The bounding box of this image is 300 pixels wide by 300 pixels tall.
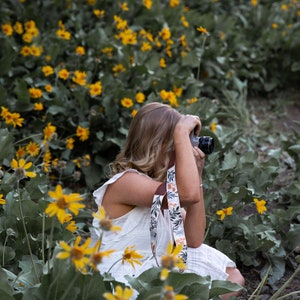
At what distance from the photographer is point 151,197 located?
277 cm

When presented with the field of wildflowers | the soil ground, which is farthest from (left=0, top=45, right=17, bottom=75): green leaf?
the soil ground

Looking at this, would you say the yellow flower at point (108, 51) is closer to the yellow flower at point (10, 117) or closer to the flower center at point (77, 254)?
the yellow flower at point (10, 117)

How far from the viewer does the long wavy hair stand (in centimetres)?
290

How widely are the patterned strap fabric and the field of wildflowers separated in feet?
0.60

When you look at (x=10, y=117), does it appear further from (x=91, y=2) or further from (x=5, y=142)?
(x=91, y=2)

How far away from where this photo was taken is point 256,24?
22.2 feet

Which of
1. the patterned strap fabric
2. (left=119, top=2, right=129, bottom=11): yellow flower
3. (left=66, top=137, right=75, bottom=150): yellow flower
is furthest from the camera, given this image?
(left=119, top=2, right=129, bottom=11): yellow flower

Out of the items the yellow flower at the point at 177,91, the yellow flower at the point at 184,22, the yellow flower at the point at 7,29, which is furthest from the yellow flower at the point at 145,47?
the yellow flower at the point at 7,29

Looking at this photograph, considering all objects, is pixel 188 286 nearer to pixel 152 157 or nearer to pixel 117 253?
pixel 117 253

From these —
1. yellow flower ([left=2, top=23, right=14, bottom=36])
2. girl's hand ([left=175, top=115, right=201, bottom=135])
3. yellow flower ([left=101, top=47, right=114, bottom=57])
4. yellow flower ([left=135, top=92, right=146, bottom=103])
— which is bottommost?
yellow flower ([left=135, top=92, right=146, bottom=103])

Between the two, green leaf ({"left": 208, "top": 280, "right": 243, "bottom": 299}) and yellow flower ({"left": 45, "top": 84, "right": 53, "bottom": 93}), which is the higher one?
green leaf ({"left": 208, "top": 280, "right": 243, "bottom": 299})

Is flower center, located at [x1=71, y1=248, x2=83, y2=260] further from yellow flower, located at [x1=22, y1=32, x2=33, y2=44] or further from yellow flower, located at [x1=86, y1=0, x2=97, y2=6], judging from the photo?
yellow flower, located at [x1=86, y1=0, x2=97, y2=6]

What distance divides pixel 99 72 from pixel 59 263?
9.71 ft

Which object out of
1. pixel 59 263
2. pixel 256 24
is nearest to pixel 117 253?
pixel 59 263
